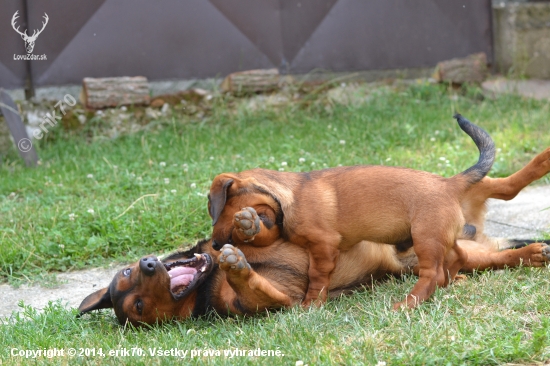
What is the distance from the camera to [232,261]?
354cm

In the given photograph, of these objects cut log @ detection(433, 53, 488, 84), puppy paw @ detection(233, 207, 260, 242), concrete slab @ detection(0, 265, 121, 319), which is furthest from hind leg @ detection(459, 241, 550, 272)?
cut log @ detection(433, 53, 488, 84)

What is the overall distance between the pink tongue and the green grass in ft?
0.91

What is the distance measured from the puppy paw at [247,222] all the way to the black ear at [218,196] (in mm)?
147

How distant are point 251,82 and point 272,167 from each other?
2.55 metres

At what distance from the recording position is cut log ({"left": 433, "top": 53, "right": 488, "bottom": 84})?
966 centimetres

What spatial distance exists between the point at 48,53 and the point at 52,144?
1099 millimetres

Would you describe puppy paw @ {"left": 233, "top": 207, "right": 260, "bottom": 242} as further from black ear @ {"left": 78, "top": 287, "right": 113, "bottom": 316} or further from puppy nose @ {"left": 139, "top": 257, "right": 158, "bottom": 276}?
black ear @ {"left": 78, "top": 287, "right": 113, "bottom": 316}

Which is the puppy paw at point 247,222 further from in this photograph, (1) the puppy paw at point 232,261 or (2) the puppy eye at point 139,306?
(2) the puppy eye at point 139,306

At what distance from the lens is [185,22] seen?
8.85 m

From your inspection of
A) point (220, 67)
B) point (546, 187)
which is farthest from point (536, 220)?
point (220, 67)

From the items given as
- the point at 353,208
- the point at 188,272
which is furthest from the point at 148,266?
the point at 353,208

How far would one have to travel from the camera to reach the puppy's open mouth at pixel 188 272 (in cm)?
397

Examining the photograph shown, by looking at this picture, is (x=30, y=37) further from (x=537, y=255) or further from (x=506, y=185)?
(x=537, y=255)

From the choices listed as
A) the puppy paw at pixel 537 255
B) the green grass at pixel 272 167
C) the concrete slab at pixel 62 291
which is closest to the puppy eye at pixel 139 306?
the green grass at pixel 272 167
